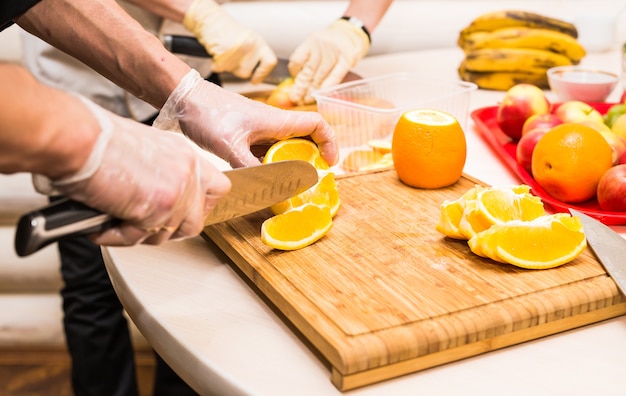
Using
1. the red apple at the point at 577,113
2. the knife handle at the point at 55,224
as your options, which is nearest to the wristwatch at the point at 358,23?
the red apple at the point at 577,113

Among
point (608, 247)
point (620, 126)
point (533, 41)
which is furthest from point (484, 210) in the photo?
point (533, 41)

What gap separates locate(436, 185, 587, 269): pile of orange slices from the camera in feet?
3.15

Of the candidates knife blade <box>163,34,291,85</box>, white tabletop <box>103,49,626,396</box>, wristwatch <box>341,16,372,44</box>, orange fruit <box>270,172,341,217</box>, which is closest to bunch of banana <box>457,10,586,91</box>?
wristwatch <box>341,16,372,44</box>

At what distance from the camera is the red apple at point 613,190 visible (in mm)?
1156

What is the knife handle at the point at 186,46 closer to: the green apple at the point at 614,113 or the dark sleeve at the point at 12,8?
the dark sleeve at the point at 12,8

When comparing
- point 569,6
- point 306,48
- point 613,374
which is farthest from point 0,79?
point 569,6

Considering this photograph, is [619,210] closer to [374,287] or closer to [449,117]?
[449,117]

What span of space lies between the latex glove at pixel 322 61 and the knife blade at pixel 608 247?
0.88 meters

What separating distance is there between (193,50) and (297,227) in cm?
101

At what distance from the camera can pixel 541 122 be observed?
4.68 feet

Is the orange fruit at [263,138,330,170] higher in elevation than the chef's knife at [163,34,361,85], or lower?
higher

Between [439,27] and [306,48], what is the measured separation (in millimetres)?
1125

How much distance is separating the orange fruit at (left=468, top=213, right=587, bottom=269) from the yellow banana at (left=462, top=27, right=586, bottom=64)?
3.81 feet

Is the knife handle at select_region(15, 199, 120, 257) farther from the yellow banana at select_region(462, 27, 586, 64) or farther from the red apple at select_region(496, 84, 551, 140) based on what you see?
the yellow banana at select_region(462, 27, 586, 64)
